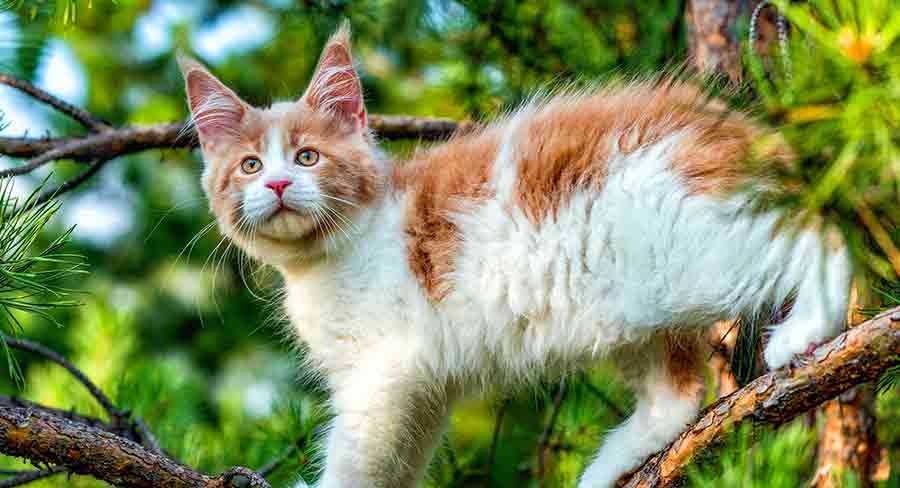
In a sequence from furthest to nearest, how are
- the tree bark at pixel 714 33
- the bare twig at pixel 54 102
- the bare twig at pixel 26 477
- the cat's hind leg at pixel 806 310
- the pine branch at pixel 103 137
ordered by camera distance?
the tree bark at pixel 714 33 → the pine branch at pixel 103 137 → the bare twig at pixel 54 102 → the bare twig at pixel 26 477 → the cat's hind leg at pixel 806 310

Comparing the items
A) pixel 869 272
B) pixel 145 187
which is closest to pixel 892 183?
pixel 869 272

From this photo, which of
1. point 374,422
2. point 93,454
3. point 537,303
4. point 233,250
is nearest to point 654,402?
point 537,303

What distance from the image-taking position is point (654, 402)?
1939 millimetres

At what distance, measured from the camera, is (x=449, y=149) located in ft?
6.78

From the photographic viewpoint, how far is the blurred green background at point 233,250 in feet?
7.68

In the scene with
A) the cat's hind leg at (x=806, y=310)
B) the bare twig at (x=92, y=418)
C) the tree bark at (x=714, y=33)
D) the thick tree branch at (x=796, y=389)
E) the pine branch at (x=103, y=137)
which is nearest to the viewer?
the thick tree branch at (x=796, y=389)

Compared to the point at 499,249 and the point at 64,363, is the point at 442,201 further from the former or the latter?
the point at 64,363

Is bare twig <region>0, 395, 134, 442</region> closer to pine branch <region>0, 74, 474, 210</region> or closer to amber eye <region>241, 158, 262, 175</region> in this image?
pine branch <region>0, 74, 474, 210</region>

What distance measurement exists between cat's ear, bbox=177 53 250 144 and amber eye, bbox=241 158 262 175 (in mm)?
101

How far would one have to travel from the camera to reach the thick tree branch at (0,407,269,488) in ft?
4.48

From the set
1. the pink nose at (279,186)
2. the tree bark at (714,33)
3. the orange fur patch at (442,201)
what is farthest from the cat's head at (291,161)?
the tree bark at (714,33)

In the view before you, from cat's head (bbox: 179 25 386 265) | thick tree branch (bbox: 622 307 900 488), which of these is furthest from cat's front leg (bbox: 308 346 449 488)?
thick tree branch (bbox: 622 307 900 488)

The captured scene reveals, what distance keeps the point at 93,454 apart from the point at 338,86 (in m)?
1.06

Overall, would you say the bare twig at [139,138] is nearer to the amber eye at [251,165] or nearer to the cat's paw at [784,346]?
the amber eye at [251,165]
